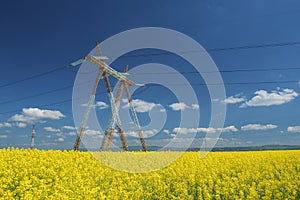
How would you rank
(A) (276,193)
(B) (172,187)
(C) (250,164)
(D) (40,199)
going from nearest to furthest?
(D) (40,199)
(A) (276,193)
(B) (172,187)
(C) (250,164)

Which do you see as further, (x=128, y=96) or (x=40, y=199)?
(x=128, y=96)

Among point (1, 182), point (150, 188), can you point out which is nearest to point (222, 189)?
point (150, 188)

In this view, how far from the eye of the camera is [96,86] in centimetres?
2609

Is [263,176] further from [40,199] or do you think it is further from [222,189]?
[40,199]

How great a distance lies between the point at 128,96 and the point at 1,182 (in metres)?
22.6

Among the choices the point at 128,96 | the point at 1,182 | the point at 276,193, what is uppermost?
the point at 128,96

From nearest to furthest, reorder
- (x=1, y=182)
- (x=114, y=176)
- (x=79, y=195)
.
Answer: (x=79, y=195), (x=1, y=182), (x=114, y=176)

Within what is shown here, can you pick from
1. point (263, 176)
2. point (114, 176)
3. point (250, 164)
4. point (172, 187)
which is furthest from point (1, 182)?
point (250, 164)

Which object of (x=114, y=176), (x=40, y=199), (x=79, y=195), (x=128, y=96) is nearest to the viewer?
(x=40, y=199)

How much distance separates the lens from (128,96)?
3084 centimetres

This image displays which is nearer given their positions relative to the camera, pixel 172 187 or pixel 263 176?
pixel 172 187

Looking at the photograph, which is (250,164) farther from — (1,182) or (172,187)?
(1,182)

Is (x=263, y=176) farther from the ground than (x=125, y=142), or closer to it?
closer to it

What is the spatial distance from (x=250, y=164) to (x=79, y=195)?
10.8 metres
